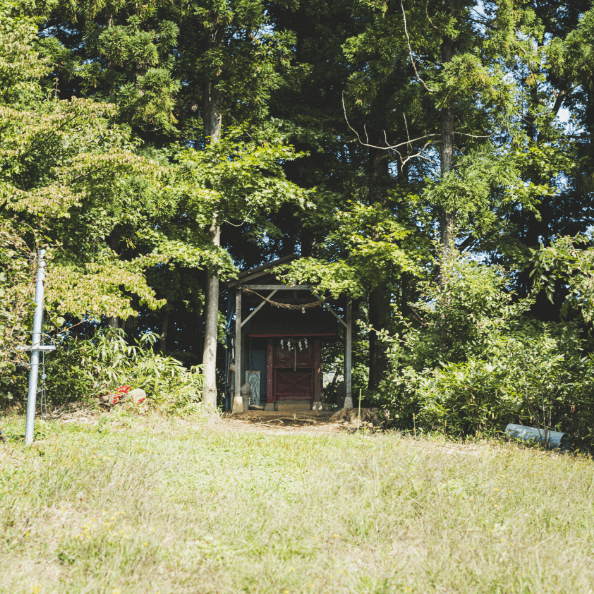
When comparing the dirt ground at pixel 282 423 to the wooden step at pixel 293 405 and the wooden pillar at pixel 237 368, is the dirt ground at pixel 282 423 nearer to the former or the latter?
the wooden pillar at pixel 237 368

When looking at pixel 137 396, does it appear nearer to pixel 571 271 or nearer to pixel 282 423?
pixel 282 423

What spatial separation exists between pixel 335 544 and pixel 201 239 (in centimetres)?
1033

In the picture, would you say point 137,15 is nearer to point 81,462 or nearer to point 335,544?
point 81,462

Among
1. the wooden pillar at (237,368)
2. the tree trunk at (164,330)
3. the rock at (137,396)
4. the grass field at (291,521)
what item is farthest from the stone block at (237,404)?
the grass field at (291,521)

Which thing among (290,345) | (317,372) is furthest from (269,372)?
(317,372)

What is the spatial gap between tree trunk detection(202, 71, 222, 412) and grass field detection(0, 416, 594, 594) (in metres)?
6.55

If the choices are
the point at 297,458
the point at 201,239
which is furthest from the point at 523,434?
the point at 201,239

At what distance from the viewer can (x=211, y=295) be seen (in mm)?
14445

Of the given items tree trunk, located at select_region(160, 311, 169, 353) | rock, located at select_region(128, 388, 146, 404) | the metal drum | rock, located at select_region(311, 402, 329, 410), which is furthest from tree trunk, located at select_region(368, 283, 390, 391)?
rock, located at select_region(128, 388, 146, 404)

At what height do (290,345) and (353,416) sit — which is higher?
(290,345)

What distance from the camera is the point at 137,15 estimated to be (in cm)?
1381

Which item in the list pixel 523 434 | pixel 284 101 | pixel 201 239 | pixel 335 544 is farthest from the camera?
pixel 284 101

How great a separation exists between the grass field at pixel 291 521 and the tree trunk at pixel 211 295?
6549mm

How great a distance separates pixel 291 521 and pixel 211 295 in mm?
10340
